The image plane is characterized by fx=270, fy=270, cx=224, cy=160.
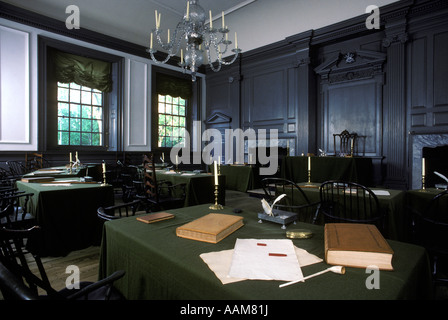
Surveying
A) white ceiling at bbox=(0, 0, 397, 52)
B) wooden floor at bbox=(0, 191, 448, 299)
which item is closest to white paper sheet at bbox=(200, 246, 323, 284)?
wooden floor at bbox=(0, 191, 448, 299)

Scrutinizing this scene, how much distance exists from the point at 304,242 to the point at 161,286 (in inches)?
23.5

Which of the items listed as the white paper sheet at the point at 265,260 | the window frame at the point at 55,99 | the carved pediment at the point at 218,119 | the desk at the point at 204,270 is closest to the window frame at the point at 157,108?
the carved pediment at the point at 218,119

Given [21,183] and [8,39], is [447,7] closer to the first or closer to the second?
[21,183]

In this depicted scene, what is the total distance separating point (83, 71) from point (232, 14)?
481 cm

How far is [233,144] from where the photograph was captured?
30.3 ft

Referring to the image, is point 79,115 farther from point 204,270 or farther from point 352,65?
point 204,270

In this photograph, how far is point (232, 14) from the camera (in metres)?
8.58

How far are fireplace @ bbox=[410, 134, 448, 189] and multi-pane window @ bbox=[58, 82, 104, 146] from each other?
790 cm

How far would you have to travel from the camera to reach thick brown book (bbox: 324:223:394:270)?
34.0 inches

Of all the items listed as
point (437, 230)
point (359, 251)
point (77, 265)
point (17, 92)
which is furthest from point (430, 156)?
point (17, 92)
